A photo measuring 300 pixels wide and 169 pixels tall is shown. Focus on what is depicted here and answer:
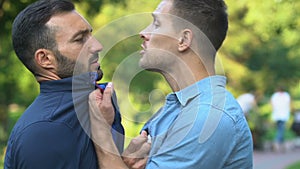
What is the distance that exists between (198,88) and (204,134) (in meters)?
0.27

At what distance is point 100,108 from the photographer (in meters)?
2.80

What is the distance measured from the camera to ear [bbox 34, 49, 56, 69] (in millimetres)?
2951

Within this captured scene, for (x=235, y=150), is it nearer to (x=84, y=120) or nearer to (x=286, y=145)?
(x=84, y=120)

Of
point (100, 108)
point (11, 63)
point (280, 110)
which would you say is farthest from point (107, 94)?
point (280, 110)

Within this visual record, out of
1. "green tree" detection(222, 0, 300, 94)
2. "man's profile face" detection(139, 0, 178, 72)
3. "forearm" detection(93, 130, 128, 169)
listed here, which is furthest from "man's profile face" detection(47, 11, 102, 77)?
"green tree" detection(222, 0, 300, 94)

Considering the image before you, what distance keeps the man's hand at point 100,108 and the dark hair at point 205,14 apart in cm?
53

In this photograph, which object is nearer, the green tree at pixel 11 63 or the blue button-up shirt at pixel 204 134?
the blue button-up shirt at pixel 204 134

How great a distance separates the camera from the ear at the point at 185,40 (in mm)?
2876

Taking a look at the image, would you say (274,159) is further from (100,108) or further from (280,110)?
(100,108)

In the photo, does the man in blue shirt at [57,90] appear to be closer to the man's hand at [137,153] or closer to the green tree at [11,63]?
the man's hand at [137,153]

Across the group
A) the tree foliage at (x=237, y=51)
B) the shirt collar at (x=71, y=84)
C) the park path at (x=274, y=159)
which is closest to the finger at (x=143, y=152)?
the shirt collar at (x=71, y=84)

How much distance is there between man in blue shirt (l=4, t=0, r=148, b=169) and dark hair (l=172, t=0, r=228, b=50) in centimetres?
47

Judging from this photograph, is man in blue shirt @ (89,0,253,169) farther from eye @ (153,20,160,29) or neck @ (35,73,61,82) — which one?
neck @ (35,73,61,82)

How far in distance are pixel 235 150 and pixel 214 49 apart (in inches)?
20.4
